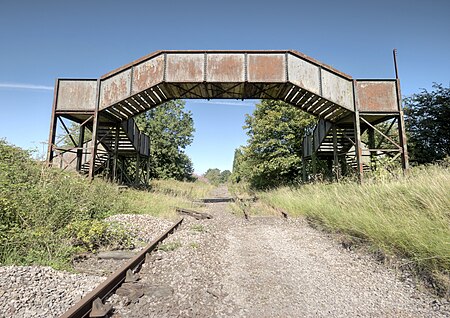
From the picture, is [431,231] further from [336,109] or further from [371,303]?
[336,109]

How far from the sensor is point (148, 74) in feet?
42.3

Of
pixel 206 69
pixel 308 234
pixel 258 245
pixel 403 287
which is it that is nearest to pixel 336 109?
pixel 206 69

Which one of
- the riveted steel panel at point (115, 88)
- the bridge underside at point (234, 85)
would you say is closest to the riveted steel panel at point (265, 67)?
the bridge underside at point (234, 85)

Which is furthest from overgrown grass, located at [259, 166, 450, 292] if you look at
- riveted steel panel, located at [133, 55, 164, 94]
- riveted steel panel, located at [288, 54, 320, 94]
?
riveted steel panel, located at [133, 55, 164, 94]

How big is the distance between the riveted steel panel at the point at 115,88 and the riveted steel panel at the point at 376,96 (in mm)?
12196

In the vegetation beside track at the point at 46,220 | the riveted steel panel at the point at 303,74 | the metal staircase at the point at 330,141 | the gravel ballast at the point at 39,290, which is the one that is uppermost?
the riveted steel panel at the point at 303,74

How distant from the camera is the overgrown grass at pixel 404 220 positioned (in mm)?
3646

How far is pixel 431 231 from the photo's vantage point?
3.99 metres

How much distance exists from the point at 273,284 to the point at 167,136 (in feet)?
125

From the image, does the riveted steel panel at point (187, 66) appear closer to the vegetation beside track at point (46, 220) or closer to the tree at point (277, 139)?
the vegetation beside track at point (46, 220)

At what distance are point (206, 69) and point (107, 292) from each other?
459 inches

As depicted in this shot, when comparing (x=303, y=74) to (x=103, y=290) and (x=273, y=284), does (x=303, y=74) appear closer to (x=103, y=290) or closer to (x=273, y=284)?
(x=273, y=284)

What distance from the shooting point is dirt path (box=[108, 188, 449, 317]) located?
9.41 ft

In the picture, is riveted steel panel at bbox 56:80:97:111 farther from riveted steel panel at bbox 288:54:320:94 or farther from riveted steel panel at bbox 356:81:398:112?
riveted steel panel at bbox 356:81:398:112
